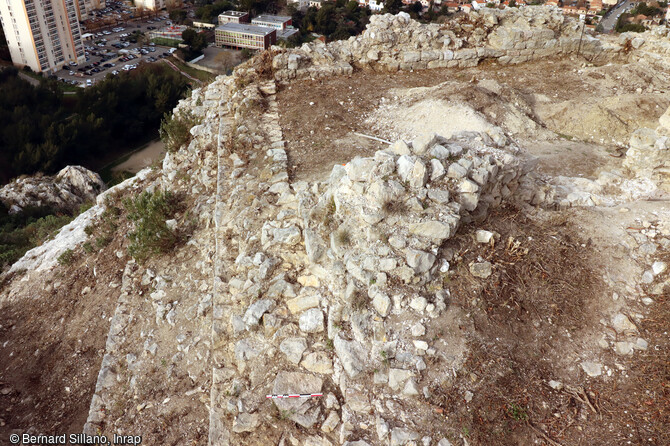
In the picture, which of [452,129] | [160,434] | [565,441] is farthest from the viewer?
[452,129]

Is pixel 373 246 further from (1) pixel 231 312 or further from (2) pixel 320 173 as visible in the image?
(2) pixel 320 173

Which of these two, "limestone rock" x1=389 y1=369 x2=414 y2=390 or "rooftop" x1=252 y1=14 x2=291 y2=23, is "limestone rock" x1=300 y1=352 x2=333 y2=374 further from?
"rooftop" x1=252 y1=14 x2=291 y2=23

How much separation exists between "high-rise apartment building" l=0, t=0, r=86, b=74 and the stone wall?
36.7 metres

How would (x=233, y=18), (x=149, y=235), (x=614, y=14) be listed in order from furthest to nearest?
1. (x=614, y=14)
2. (x=233, y=18)
3. (x=149, y=235)

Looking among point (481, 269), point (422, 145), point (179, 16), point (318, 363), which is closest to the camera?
point (318, 363)

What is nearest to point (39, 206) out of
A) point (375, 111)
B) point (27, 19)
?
point (375, 111)

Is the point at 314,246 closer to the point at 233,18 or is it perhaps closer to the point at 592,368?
the point at 592,368

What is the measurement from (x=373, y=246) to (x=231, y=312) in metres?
1.97

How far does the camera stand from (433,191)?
5180 millimetres

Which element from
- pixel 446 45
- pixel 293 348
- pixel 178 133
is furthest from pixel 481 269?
pixel 446 45

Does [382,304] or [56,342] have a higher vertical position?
[382,304]

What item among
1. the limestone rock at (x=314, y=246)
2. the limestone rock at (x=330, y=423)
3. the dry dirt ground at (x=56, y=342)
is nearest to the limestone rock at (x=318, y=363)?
the limestone rock at (x=330, y=423)

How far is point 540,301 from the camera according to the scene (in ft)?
15.9

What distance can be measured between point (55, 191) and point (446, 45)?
15622 mm
